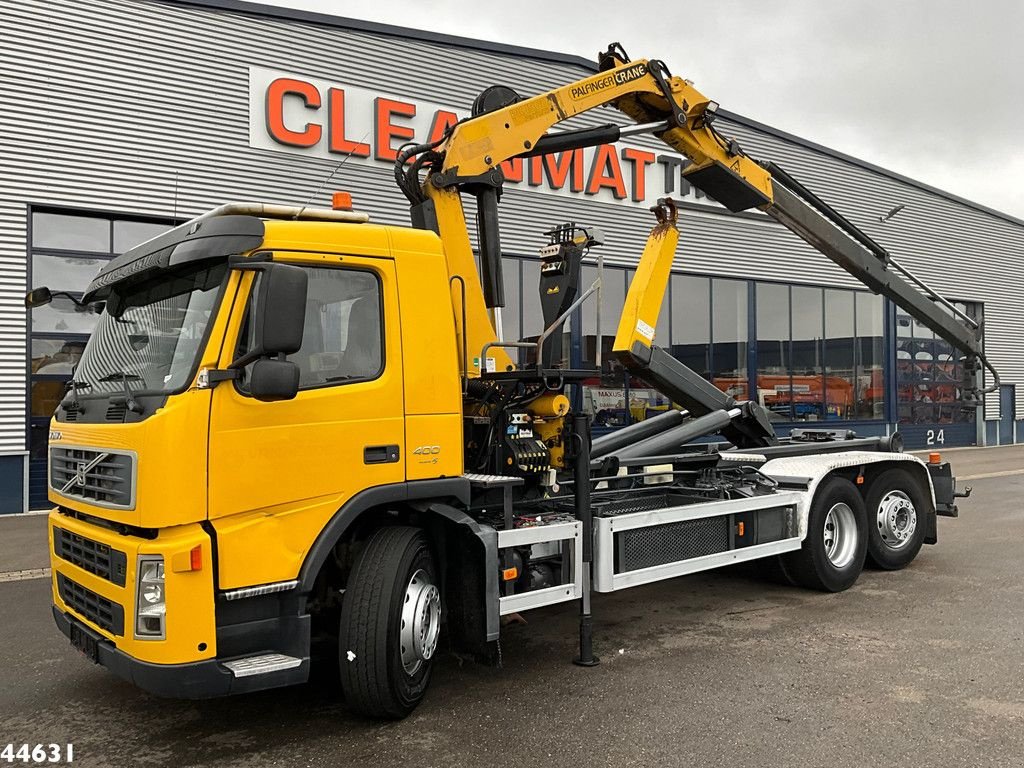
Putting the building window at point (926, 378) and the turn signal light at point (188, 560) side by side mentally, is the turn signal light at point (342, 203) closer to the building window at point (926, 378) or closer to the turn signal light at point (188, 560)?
the turn signal light at point (188, 560)

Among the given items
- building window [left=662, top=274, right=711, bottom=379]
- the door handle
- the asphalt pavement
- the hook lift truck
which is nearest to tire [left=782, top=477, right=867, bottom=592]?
the asphalt pavement

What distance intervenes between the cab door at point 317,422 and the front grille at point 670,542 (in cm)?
190

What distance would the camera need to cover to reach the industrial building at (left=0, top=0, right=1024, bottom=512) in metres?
12.4

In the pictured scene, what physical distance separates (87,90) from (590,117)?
9750 millimetres

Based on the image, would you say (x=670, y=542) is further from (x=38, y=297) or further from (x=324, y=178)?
(x=324, y=178)

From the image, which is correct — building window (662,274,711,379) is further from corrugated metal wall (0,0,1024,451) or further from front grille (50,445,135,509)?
front grille (50,445,135,509)

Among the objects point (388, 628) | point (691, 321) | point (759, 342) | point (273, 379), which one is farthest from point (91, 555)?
point (759, 342)

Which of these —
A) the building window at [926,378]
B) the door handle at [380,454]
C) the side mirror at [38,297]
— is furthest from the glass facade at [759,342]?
the door handle at [380,454]

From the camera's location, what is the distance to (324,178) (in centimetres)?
1487

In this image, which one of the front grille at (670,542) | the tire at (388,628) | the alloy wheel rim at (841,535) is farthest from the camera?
the alloy wheel rim at (841,535)

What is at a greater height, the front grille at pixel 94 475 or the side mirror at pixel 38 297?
the side mirror at pixel 38 297

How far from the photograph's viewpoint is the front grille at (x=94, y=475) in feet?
12.8

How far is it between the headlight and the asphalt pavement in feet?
2.53

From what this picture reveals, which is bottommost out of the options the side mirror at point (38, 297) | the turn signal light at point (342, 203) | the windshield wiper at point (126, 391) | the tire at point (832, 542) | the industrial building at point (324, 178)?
the tire at point (832, 542)
